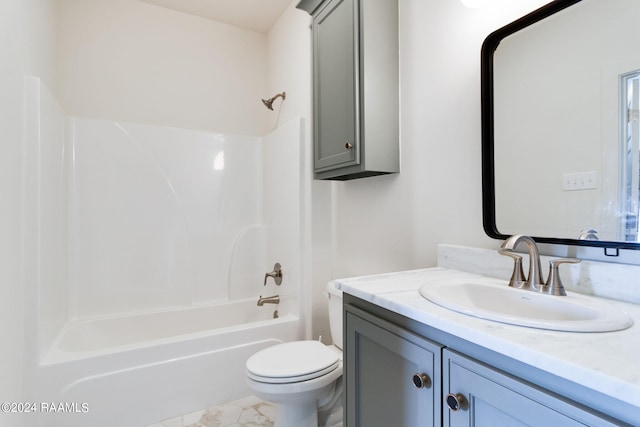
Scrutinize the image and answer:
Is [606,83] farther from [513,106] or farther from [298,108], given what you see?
[298,108]

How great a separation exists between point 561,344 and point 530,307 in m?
0.37

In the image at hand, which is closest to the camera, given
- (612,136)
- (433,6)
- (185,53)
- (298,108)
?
(612,136)

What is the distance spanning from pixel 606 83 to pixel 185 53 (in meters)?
2.81

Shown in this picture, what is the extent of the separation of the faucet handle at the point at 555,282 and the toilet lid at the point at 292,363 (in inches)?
37.9

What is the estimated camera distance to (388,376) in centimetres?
89

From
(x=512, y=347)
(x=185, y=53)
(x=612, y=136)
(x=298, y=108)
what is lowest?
(x=512, y=347)

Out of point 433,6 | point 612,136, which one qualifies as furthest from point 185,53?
point 612,136

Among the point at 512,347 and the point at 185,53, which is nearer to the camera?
the point at 512,347

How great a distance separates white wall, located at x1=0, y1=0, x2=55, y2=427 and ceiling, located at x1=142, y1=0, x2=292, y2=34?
4.03 feet

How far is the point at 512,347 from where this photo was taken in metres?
0.58

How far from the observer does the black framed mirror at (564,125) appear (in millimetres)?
866

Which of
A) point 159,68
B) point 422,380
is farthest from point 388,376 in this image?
point 159,68

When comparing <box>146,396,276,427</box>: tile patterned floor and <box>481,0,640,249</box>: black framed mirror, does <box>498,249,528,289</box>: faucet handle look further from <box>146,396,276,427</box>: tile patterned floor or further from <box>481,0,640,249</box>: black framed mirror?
<box>146,396,276,427</box>: tile patterned floor

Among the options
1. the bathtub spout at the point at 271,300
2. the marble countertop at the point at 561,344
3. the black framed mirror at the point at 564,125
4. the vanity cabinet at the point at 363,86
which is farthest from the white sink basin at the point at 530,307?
the bathtub spout at the point at 271,300
